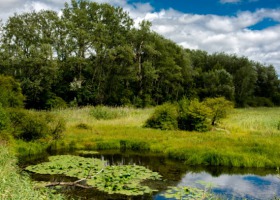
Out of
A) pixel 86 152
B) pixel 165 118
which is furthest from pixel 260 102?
pixel 86 152

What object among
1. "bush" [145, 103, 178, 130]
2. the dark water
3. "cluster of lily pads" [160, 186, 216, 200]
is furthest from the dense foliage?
"cluster of lily pads" [160, 186, 216, 200]

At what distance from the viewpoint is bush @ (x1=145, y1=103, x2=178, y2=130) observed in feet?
95.5

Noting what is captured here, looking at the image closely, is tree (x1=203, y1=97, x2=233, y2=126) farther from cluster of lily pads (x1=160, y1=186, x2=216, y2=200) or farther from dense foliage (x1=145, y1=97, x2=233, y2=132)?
cluster of lily pads (x1=160, y1=186, x2=216, y2=200)

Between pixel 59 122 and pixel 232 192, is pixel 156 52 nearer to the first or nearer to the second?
pixel 59 122

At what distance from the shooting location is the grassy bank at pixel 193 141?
2001 centimetres

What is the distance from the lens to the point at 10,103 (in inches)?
1040

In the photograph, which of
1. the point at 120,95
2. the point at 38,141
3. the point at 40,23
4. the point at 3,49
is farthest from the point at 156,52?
the point at 38,141

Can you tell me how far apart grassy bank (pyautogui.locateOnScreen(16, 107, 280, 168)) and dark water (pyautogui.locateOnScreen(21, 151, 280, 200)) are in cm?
111

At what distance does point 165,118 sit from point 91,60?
26.3 metres

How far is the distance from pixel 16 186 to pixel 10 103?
760 inches

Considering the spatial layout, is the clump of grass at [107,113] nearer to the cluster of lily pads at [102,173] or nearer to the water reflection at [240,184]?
the cluster of lily pads at [102,173]

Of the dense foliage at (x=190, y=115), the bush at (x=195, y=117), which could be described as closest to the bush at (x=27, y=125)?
the dense foliage at (x=190, y=115)

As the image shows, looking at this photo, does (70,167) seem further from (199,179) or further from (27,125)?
(199,179)

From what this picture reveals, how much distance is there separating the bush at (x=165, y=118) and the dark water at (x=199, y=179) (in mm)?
7534
